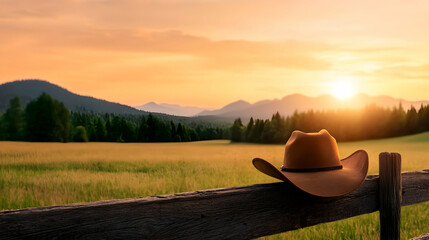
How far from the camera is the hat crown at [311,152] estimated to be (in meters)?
3.23

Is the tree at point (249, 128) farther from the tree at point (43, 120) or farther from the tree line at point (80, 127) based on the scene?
the tree at point (43, 120)

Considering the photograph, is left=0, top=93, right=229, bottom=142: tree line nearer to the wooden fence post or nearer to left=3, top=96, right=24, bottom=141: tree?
left=3, top=96, right=24, bottom=141: tree

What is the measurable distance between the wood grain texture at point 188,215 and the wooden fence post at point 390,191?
514mm

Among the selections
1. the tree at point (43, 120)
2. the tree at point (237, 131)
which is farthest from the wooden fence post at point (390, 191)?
the tree at point (237, 131)

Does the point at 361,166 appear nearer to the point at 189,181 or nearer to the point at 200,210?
the point at 200,210

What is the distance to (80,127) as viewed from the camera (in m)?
79.5

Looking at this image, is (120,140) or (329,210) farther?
(120,140)

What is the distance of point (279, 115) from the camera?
2808 inches

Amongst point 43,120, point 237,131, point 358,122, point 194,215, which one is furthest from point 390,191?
point 237,131

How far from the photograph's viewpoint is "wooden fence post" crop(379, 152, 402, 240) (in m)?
3.86

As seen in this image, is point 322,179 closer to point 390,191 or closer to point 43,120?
point 390,191

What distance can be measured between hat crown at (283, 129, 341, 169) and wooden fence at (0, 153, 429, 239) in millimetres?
266

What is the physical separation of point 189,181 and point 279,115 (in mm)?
61316

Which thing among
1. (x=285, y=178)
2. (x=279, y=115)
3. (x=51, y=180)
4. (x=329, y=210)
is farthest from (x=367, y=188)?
(x=279, y=115)
